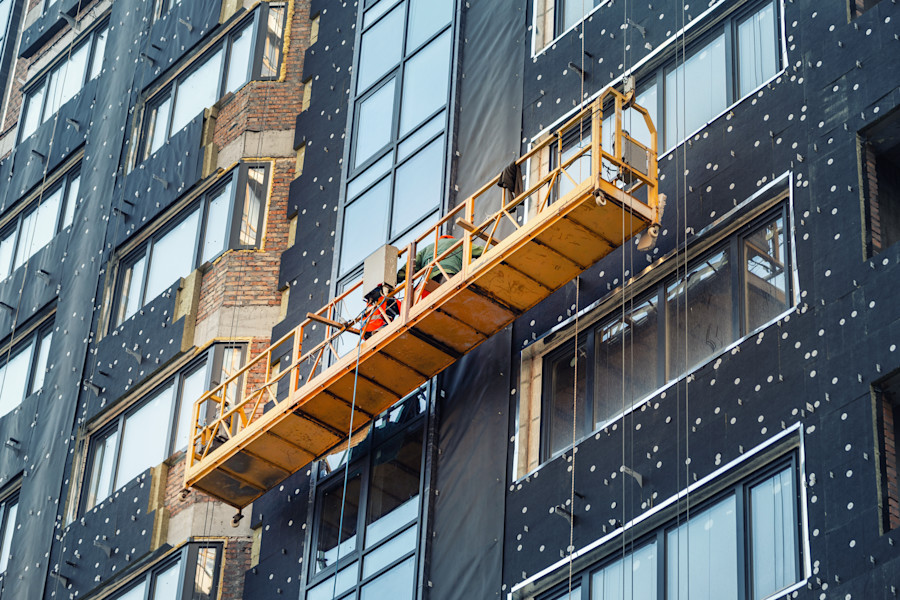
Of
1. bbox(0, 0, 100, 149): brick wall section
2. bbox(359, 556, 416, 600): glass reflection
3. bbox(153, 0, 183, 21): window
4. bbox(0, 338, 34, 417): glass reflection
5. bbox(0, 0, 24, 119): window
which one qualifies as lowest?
bbox(359, 556, 416, 600): glass reflection

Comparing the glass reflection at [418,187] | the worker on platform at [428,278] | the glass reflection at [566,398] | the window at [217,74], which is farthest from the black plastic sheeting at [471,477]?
the window at [217,74]

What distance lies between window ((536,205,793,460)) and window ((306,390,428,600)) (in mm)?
2629

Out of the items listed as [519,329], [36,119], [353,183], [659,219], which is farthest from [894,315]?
[36,119]

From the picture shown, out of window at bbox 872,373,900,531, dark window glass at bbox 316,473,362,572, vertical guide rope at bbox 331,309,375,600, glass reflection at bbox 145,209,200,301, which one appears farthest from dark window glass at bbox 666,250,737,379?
glass reflection at bbox 145,209,200,301

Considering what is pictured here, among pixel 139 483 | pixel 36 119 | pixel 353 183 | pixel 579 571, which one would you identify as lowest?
pixel 579 571

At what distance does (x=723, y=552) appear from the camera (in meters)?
20.2

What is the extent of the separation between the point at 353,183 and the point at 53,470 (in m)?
9.34

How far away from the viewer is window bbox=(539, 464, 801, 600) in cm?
1945

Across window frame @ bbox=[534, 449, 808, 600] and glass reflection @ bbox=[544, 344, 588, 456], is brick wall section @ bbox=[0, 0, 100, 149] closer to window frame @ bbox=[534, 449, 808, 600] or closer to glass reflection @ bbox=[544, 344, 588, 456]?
glass reflection @ bbox=[544, 344, 588, 456]

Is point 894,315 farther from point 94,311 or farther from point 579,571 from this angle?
point 94,311

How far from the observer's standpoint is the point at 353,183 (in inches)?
1185

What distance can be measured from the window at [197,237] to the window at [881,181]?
14387 millimetres

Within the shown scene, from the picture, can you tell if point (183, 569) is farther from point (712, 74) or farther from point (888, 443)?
point (888, 443)

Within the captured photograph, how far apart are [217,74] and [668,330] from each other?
639 inches
